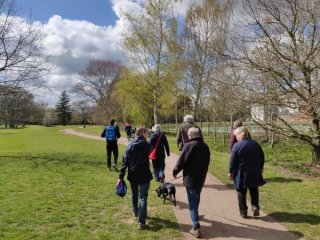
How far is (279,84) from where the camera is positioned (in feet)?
42.0

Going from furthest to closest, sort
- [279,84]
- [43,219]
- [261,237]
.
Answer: [279,84] < [43,219] < [261,237]

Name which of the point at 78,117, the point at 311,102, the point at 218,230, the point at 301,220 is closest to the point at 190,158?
the point at 218,230

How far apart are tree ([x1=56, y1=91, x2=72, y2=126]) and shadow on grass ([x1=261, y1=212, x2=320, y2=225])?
9162 centimetres

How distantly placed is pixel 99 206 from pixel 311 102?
763cm

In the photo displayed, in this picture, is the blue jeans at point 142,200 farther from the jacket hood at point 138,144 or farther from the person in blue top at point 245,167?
the person in blue top at point 245,167

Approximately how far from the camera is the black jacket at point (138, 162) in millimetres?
6539

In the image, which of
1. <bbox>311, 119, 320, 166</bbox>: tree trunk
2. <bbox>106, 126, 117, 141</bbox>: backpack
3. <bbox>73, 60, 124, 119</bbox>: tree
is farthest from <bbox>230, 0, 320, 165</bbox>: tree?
<bbox>73, 60, 124, 119</bbox>: tree

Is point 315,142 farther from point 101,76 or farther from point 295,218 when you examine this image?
point 101,76

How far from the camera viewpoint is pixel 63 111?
96375 mm

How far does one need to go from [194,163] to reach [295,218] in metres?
2.61

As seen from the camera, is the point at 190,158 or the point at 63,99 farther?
the point at 63,99

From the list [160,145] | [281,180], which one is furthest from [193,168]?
[281,180]

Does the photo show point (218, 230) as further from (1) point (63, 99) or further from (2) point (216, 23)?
(1) point (63, 99)

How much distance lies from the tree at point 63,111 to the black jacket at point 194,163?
9210 centimetres
